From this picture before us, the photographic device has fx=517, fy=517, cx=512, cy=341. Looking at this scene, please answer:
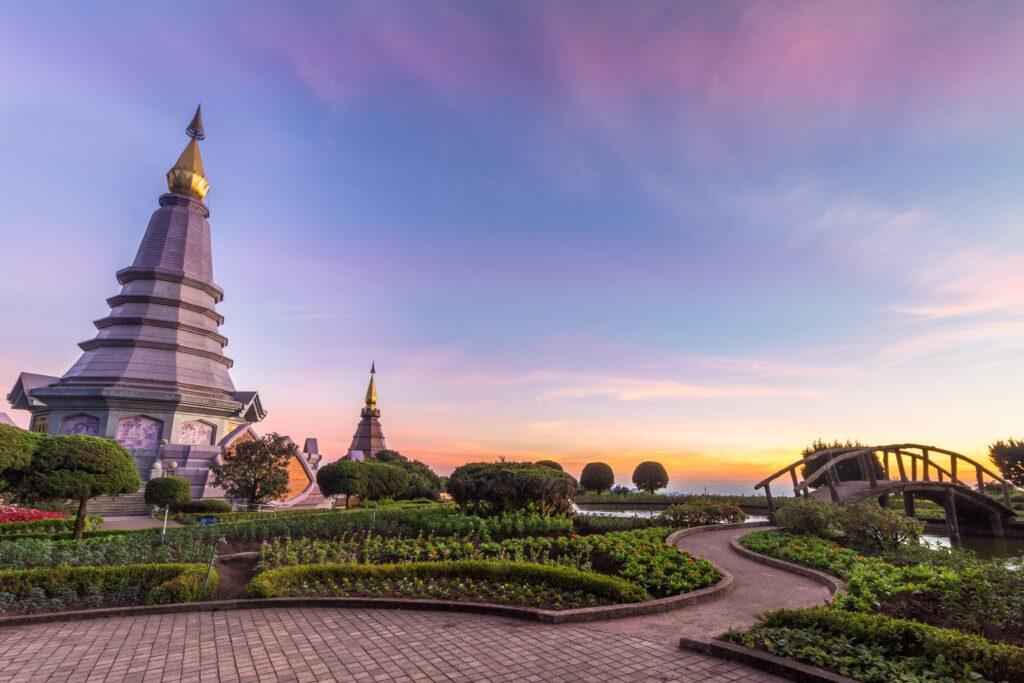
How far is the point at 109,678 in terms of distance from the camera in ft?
23.3

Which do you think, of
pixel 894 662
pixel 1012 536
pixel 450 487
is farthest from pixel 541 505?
pixel 1012 536

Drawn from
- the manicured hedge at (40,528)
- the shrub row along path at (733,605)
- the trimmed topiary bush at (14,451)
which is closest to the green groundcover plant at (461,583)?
the shrub row along path at (733,605)

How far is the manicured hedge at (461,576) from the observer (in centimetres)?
1084

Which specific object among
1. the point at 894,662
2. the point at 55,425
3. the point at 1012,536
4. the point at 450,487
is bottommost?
the point at 1012,536

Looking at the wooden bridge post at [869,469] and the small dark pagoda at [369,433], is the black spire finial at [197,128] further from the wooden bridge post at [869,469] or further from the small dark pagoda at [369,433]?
the wooden bridge post at [869,469]

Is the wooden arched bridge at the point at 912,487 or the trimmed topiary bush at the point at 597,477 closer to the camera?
the wooden arched bridge at the point at 912,487

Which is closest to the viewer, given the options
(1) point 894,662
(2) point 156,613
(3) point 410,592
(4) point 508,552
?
Result: (1) point 894,662

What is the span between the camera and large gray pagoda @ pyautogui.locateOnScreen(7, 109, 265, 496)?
40.1 meters

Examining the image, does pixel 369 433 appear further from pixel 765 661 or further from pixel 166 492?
pixel 765 661

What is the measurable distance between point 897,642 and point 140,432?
4822 cm

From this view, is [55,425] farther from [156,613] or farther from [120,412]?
[156,613]

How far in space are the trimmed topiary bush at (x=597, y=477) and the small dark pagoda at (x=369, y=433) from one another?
32.4 meters

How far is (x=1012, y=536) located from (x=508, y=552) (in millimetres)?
35178

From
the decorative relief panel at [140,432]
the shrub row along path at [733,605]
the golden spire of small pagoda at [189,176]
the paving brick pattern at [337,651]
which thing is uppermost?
the golden spire of small pagoda at [189,176]
